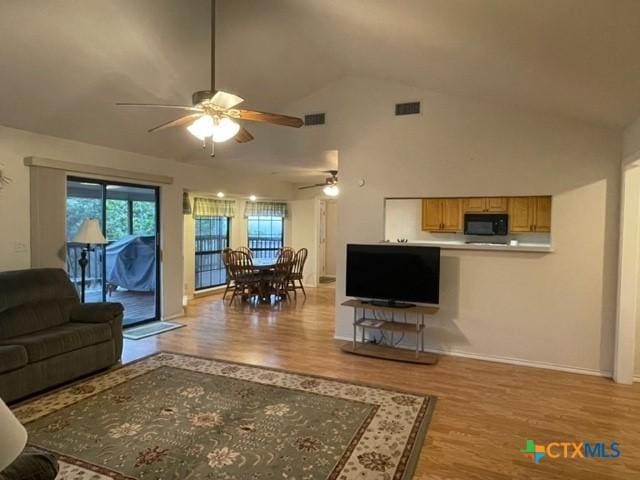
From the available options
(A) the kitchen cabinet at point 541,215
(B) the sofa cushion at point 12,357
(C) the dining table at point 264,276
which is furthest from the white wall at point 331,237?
(B) the sofa cushion at point 12,357

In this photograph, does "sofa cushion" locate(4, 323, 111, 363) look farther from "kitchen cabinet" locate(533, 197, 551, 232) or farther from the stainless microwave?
"kitchen cabinet" locate(533, 197, 551, 232)

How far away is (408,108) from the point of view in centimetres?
475

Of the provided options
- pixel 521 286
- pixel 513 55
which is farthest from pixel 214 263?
pixel 513 55

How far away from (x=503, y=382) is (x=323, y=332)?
2401mm

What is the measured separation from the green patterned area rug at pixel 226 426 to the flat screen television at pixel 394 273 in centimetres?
129

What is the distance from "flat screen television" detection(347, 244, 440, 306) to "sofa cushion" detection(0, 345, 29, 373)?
3.20 metres

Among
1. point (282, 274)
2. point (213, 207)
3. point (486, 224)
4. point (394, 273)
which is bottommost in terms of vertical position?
point (282, 274)

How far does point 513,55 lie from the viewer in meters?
2.91

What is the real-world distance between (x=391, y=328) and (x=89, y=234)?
139 inches

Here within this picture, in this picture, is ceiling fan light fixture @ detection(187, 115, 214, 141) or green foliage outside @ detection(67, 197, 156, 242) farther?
green foliage outside @ detection(67, 197, 156, 242)

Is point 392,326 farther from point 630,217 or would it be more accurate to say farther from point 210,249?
point 210,249

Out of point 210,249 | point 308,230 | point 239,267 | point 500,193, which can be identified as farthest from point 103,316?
point 308,230

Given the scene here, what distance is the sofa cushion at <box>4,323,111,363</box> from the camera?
3.39 meters

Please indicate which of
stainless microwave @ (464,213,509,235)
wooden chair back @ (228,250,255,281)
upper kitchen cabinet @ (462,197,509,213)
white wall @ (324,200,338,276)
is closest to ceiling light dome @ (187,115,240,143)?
wooden chair back @ (228,250,255,281)
